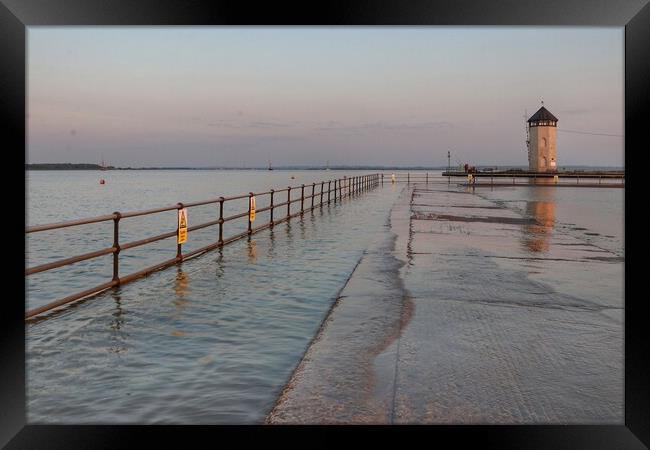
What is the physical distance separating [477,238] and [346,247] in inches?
132

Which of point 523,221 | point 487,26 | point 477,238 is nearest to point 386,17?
point 487,26

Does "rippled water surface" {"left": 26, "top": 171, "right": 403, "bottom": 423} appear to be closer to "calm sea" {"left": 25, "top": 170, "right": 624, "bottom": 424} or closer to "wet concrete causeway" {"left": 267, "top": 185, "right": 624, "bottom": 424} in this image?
"calm sea" {"left": 25, "top": 170, "right": 624, "bottom": 424}

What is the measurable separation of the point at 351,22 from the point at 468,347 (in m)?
3.16

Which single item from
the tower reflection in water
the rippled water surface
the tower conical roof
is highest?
the tower conical roof

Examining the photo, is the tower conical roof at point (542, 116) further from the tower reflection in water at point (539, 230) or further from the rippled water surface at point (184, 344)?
the rippled water surface at point (184, 344)

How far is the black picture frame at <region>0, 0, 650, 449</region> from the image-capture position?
3.85 m

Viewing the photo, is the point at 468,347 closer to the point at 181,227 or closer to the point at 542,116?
the point at 181,227

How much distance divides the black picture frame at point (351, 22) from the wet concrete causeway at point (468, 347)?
30 cm

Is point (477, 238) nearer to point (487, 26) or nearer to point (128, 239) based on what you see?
point (487, 26)

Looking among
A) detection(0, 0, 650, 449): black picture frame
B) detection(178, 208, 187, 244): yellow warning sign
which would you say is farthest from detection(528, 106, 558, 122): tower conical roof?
detection(0, 0, 650, 449): black picture frame

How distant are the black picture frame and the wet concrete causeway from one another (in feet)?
0.99

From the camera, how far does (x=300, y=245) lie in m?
14.5

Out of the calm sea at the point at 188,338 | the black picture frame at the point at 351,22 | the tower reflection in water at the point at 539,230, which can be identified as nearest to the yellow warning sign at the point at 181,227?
the calm sea at the point at 188,338

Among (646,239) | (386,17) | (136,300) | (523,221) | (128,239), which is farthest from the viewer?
(128,239)
